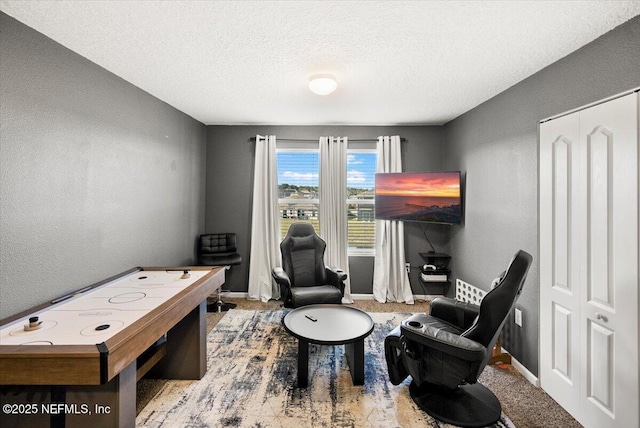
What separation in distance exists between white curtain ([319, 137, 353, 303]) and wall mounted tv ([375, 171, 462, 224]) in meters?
0.55

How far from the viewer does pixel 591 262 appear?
1933mm

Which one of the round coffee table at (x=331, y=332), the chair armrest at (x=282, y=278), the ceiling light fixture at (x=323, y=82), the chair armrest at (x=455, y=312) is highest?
the ceiling light fixture at (x=323, y=82)

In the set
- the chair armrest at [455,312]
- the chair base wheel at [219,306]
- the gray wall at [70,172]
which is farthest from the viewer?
the chair base wheel at [219,306]

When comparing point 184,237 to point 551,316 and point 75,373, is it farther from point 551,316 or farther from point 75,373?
point 551,316

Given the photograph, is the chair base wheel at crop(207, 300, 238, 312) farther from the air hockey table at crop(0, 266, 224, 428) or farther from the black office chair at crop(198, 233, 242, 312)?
the air hockey table at crop(0, 266, 224, 428)

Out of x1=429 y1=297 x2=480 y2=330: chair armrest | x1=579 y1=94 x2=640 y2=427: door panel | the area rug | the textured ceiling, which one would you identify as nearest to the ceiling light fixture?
the textured ceiling

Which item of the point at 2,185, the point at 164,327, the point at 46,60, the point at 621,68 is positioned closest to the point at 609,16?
the point at 621,68

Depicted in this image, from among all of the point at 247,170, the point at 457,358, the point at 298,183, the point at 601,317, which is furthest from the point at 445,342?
the point at 247,170

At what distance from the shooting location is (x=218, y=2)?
1625mm

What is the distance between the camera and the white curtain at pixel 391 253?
4.32 metres

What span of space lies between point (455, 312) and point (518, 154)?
159cm

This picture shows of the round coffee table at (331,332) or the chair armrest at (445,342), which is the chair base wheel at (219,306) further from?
the chair armrest at (445,342)

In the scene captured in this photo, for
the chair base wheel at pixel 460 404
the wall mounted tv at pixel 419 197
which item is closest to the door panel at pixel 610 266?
the chair base wheel at pixel 460 404

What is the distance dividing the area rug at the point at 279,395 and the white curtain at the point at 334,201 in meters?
1.60
